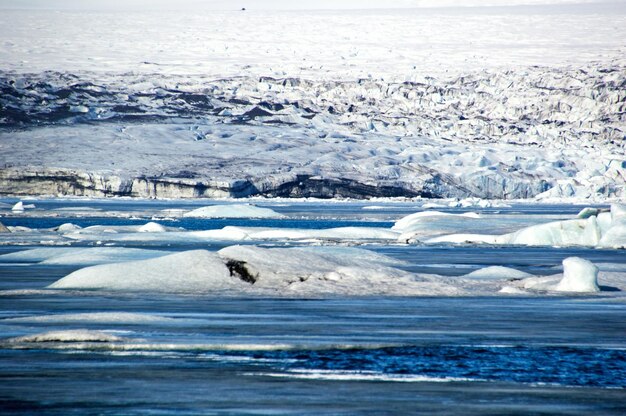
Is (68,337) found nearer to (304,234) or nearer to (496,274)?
(496,274)

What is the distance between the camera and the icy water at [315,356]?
684 cm

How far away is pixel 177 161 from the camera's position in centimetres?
8462

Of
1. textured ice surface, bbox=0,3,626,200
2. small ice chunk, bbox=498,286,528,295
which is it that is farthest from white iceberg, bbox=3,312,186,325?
textured ice surface, bbox=0,3,626,200

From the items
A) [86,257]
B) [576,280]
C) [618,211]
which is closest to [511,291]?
[576,280]

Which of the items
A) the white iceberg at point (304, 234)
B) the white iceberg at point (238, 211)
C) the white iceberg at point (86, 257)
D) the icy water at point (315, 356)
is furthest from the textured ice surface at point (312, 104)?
the icy water at point (315, 356)

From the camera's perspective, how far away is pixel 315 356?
9039mm

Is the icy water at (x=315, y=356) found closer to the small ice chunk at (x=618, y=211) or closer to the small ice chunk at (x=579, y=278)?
the small ice chunk at (x=579, y=278)

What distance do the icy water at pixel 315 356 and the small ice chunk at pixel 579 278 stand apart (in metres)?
0.93

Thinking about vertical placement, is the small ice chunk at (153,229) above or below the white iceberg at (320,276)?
below

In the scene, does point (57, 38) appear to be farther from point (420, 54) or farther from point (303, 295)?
point (303, 295)

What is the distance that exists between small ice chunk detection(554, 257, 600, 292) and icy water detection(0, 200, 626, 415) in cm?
93

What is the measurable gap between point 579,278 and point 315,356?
8381mm

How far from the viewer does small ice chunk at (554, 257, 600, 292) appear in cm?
1623

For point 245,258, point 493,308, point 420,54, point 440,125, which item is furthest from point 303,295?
point 420,54
